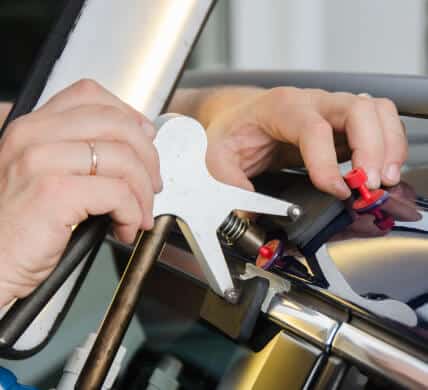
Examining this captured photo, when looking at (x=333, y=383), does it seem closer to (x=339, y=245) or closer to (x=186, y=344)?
(x=339, y=245)

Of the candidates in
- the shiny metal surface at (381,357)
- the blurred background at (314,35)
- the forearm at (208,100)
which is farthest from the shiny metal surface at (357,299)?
the blurred background at (314,35)

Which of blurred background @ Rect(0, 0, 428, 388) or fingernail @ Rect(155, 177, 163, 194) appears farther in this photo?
blurred background @ Rect(0, 0, 428, 388)

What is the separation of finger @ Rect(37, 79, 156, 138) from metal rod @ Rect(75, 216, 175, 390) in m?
0.07

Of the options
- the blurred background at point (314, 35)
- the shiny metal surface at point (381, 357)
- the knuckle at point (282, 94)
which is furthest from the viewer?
the blurred background at point (314, 35)

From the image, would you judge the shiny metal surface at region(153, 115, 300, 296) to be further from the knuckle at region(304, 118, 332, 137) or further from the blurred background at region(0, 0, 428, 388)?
the blurred background at region(0, 0, 428, 388)

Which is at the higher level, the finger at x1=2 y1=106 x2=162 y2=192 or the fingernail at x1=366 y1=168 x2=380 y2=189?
the fingernail at x1=366 y1=168 x2=380 y2=189

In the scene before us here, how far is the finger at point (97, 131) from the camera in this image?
0.45 metres

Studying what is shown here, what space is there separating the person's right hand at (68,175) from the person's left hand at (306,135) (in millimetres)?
163

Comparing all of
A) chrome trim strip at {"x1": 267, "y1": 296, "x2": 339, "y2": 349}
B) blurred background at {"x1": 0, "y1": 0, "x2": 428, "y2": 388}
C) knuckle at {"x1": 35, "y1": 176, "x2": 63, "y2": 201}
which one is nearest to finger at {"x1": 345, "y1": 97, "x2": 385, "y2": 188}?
chrome trim strip at {"x1": 267, "y1": 296, "x2": 339, "y2": 349}

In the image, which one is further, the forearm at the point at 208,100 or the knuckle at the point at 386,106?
the forearm at the point at 208,100

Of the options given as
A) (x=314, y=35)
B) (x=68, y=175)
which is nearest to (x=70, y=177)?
(x=68, y=175)

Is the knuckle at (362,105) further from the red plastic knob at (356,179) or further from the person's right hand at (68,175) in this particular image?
the person's right hand at (68,175)

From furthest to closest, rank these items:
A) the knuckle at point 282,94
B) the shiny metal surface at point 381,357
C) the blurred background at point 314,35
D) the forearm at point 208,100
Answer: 1. the blurred background at point 314,35
2. the forearm at point 208,100
3. the knuckle at point 282,94
4. the shiny metal surface at point 381,357

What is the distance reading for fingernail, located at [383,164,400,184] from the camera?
0.56m
